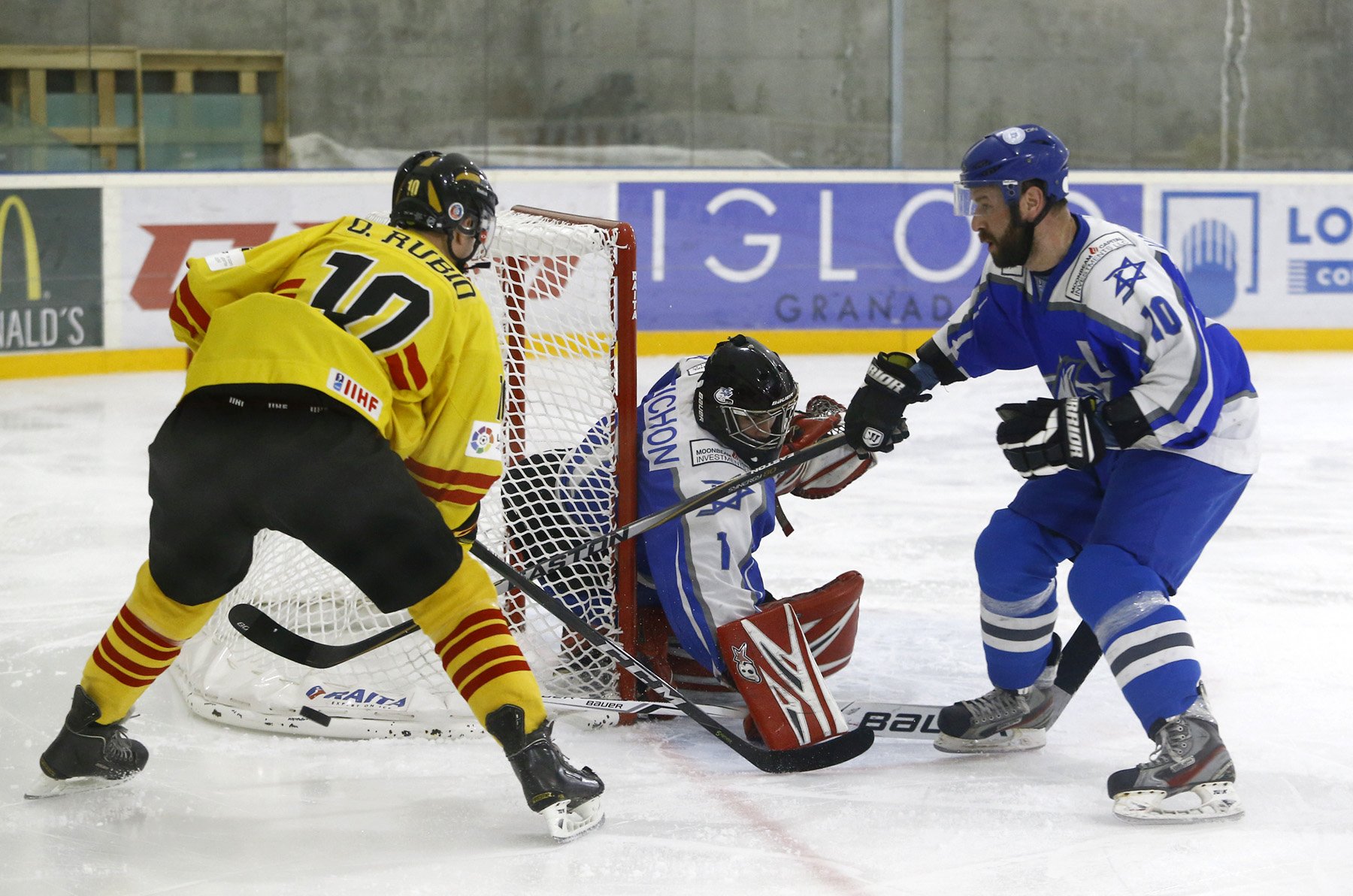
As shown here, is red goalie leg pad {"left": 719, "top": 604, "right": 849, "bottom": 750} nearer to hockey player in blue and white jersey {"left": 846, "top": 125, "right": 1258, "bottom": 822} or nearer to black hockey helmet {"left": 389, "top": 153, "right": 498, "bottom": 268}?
hockey player in blue and white jersey {"left": 846, "top": 125, "right": 1258, "bottom": 822}

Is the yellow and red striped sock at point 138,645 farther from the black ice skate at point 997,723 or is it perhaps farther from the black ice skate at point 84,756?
the black ice skate at point 997,723

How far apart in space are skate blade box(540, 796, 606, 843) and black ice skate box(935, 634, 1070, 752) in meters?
0.72

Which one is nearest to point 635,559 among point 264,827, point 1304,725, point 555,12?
point 264,827

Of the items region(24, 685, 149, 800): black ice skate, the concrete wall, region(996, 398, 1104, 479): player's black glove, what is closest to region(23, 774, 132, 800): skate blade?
region(24, 685, 149, 800): black ice skate

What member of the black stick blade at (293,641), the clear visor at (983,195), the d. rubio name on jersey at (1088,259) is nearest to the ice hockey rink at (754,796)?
the black stick blade at (293,641)

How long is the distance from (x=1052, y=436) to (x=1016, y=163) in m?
0.46

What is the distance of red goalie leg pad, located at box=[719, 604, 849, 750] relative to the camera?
100 inches

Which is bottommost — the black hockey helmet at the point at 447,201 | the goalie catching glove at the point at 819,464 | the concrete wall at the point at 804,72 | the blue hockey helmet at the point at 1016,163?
the goalie catching glove at the point at 819,464

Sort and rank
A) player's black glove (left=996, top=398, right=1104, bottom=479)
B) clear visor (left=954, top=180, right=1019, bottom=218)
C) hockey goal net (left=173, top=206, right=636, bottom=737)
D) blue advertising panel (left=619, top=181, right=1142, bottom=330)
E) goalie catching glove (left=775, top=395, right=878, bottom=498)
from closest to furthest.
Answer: player's black glove (left=996, top=398, right=1104, bottom=479) → clear visor (left=954, top=180, right=1019, bottom=218) → hockey goal net (left=173, top=206, right=636, bottom=737) → goalie catching glove (left=775, top=395, right=878, bottom=498) → blue advertising panel (left=619, top=181, right=1142, bottom=330)

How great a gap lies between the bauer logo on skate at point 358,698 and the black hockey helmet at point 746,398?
775mm

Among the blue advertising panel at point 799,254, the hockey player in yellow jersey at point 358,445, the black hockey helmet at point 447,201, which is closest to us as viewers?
the hockey player in yellow jersey at point 358,445

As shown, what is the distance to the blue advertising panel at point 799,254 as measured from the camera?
25.1ft

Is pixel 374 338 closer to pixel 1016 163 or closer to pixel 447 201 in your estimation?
pixel 447 201

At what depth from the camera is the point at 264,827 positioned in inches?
90.6
